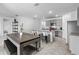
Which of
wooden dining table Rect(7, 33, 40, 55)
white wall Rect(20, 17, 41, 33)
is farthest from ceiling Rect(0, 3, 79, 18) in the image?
wooden dining table Rect(7, 33, 40, 55)

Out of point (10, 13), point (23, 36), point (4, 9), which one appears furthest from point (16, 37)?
point (4, 9)

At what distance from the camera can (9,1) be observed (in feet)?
4.26

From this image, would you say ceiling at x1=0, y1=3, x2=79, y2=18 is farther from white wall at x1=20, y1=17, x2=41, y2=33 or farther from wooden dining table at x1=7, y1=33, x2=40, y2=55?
wooden dining table at x1=7, y1=33, x2=40, y2=55

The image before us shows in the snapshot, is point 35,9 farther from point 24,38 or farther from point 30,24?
point 24,38

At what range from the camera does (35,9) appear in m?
Answer: 1.38

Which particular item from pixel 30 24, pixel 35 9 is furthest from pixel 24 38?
pixel 35 9

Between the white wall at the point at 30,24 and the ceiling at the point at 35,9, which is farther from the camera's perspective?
the white wall at the point at 30,24

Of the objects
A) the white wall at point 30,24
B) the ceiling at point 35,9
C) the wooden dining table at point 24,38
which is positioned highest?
the ceiling at point 35,9

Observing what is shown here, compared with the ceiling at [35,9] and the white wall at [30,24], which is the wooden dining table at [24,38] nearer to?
the white wall at [30,24]

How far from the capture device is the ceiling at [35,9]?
1316mm

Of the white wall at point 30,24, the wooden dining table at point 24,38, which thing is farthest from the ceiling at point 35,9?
the wooden dining table at point 24,38

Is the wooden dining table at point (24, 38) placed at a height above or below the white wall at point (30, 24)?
below

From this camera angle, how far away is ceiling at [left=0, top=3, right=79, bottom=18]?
1316 mm

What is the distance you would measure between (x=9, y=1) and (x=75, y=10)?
57.5 inches
